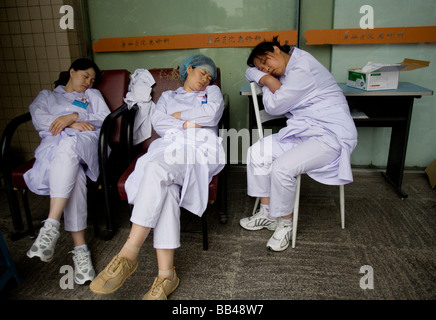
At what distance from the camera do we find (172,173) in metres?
1.80

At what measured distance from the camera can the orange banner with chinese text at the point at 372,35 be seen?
290 centimetres

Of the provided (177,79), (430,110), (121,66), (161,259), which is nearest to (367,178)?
(430,110)

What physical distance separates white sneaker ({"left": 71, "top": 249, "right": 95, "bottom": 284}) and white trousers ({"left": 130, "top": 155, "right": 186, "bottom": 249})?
0.45 m

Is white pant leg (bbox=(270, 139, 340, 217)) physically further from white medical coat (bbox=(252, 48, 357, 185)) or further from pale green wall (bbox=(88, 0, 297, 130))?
pale green wall (bbox=(88, 0, 297, 130))

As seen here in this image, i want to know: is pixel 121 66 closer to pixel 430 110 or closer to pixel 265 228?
pixel 265 228

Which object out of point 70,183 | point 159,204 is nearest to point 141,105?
point 70,183

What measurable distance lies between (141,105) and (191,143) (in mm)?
638

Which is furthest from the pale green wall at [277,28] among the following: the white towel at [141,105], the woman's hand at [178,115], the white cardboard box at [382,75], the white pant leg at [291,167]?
the white pant leg at [291,167]

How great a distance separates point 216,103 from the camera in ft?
7.30

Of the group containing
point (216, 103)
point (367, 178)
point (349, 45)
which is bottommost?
Answer: point (367, 178)

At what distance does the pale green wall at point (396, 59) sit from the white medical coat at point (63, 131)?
6.72ft

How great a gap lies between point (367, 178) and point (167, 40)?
2218 millimetres

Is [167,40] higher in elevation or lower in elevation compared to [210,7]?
lower

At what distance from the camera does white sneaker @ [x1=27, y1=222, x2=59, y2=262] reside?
176 cm
